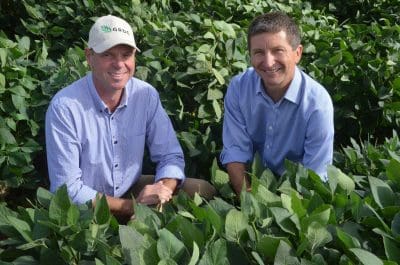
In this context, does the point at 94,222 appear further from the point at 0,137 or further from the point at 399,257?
the point at 0,137

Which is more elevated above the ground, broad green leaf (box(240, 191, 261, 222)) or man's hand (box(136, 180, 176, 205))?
broad green leaf (box(240, 191, 261, 222))

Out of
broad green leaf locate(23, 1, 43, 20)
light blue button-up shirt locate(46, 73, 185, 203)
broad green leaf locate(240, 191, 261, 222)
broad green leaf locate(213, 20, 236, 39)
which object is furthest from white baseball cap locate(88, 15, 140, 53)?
broad green leaf locate(23, 1, 43, 20)

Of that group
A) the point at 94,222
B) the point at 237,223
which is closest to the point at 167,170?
the point at 94,222

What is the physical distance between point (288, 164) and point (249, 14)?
2.61 metres

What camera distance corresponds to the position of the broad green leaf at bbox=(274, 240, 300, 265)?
1.81 metres

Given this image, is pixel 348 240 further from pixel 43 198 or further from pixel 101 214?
pixel 43 198

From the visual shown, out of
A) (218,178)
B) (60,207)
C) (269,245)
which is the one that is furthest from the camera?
(218,178)

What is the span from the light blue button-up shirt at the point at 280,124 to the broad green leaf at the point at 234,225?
47.8 inches

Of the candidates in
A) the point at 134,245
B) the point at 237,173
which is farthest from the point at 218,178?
the point at 134,245

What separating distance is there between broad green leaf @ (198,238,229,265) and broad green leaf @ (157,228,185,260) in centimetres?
9

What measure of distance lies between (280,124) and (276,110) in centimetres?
8

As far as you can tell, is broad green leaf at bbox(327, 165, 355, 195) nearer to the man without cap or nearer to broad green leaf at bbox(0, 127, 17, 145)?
the man without cap

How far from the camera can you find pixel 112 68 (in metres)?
3.02

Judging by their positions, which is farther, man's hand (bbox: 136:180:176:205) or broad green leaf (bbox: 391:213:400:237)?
man's hand (bbox: 136:180:176:205)
